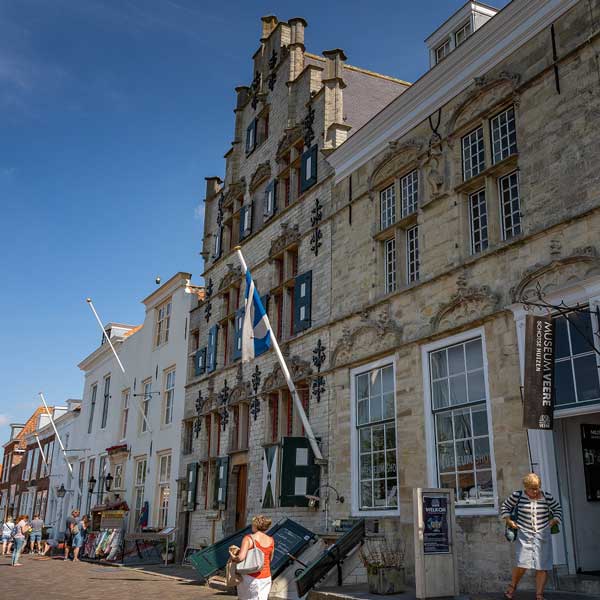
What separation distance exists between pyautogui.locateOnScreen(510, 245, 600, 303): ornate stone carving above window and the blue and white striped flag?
601 cm

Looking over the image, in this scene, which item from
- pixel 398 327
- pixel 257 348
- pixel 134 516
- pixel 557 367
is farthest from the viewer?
pixel 134 516

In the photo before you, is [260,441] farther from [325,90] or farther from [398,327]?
[325,90]

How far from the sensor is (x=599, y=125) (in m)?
9.18

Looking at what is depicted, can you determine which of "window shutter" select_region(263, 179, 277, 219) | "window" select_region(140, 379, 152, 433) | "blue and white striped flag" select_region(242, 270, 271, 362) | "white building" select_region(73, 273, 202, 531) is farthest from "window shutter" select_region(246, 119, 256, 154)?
"window" select_region(140, 379, 152, 433)

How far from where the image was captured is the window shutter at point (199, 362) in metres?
20.8

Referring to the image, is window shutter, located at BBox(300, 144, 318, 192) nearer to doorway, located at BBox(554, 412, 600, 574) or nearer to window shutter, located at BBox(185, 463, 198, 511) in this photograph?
window shutter, located at BBox(185, 463, 198, 511)

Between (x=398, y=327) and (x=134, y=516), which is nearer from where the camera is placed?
(x=398, y=327)

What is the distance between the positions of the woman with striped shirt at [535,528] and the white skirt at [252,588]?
2.92 meters

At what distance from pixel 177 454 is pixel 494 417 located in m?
13.5

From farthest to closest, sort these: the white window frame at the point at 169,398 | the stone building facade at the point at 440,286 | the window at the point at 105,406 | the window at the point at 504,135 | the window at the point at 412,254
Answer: the window at the point at 105,406 < the white window frame at the point at 169,398 < the window at the point at 412,254 < the window at the point at 504,135 < the stone building facade at the point at 440,286

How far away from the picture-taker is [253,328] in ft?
48.7

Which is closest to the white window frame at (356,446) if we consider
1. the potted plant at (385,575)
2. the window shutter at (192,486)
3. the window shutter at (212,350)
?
the potted plant at (385,575)

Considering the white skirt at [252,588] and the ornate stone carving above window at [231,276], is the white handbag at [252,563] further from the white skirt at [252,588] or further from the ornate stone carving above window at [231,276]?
the ornate stone carving above window at [231,276]

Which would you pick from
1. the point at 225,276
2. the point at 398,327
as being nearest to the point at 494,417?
the point at 398,327
